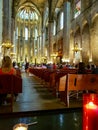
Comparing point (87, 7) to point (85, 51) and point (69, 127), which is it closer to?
point (85, 51)

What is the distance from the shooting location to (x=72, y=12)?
34.9 metres

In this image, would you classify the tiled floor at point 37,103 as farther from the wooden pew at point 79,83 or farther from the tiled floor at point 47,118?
the wooden pew at point 79,83

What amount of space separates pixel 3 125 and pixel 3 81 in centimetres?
187

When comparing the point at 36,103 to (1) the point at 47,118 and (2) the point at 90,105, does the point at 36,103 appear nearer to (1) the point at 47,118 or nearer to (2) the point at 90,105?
(1) the point at 47,118

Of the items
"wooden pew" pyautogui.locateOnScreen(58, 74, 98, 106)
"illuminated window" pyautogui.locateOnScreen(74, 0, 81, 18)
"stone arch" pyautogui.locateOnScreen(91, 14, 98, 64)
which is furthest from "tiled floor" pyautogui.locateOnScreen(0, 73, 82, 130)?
"illuminated window" pyautogui.locateOnScreen(74, 0, 81, 18)

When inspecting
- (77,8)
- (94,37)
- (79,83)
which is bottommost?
(79,83)

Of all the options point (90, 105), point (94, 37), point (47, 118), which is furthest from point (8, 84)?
point (94, 37)

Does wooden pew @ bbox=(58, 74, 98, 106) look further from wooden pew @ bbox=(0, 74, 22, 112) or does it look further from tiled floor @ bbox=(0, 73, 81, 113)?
wooden pew @ bbox=(0, 74, 22, 112)

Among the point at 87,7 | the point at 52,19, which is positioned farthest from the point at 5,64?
the point at 52,19

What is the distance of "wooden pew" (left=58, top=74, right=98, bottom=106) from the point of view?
752 cm

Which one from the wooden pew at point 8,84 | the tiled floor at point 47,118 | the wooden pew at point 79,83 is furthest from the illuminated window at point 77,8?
the tiled floor at point 47,118

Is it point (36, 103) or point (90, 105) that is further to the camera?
point (36, 103)

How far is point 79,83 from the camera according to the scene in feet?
25.8

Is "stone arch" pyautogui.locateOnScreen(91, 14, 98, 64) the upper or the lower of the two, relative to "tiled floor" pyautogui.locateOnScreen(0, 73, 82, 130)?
upper
